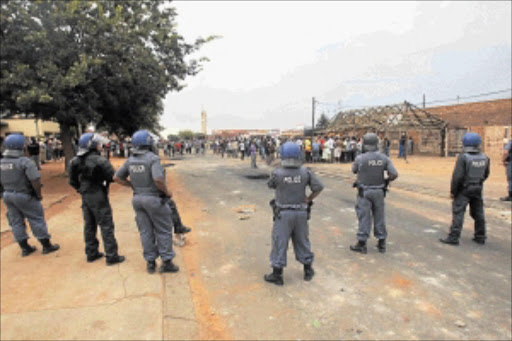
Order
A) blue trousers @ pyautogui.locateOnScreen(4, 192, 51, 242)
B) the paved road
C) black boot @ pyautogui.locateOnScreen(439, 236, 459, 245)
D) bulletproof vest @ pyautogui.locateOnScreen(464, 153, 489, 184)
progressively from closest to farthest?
the paved road < blue trousers @ pyautogui.locateOnScreen(4, 192, 51, 242) < bulletproof vest @ pyautogui.locateOnScreen(464, 153, 489, 184) < black boot @ pyautogui.locateOnScreen(439, 236, 459, 245)

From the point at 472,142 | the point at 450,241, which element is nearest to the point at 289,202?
the point at 450,241

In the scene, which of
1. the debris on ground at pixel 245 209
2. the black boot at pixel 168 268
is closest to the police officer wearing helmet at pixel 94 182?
the black boot at pixel 168 268

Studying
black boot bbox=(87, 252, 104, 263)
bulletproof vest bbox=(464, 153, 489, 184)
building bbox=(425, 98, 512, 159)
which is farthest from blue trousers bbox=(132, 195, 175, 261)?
building bbox=(425, 98, 512, 159)

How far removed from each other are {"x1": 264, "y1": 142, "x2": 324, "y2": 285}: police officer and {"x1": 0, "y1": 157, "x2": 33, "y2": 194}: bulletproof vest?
11.9ft

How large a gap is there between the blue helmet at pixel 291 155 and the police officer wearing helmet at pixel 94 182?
232cm

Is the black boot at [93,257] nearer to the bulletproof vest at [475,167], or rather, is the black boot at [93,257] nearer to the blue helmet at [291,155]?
the blue helmet at [291,155]

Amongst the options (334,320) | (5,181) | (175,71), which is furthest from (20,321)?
(175,71)

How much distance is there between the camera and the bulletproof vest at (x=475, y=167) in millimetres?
5039

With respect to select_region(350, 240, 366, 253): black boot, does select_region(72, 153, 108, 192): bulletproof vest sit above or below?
above

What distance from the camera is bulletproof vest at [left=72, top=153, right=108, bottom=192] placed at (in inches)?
168

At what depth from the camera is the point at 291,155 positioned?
379cm

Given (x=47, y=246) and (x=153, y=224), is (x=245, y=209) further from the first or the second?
(x=47, y=246)

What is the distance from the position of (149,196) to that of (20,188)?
223 centimetres

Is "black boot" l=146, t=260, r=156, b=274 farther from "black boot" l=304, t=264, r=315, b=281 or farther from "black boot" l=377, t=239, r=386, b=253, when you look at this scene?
"black boot" l=377, t=239, r=386, b=253
